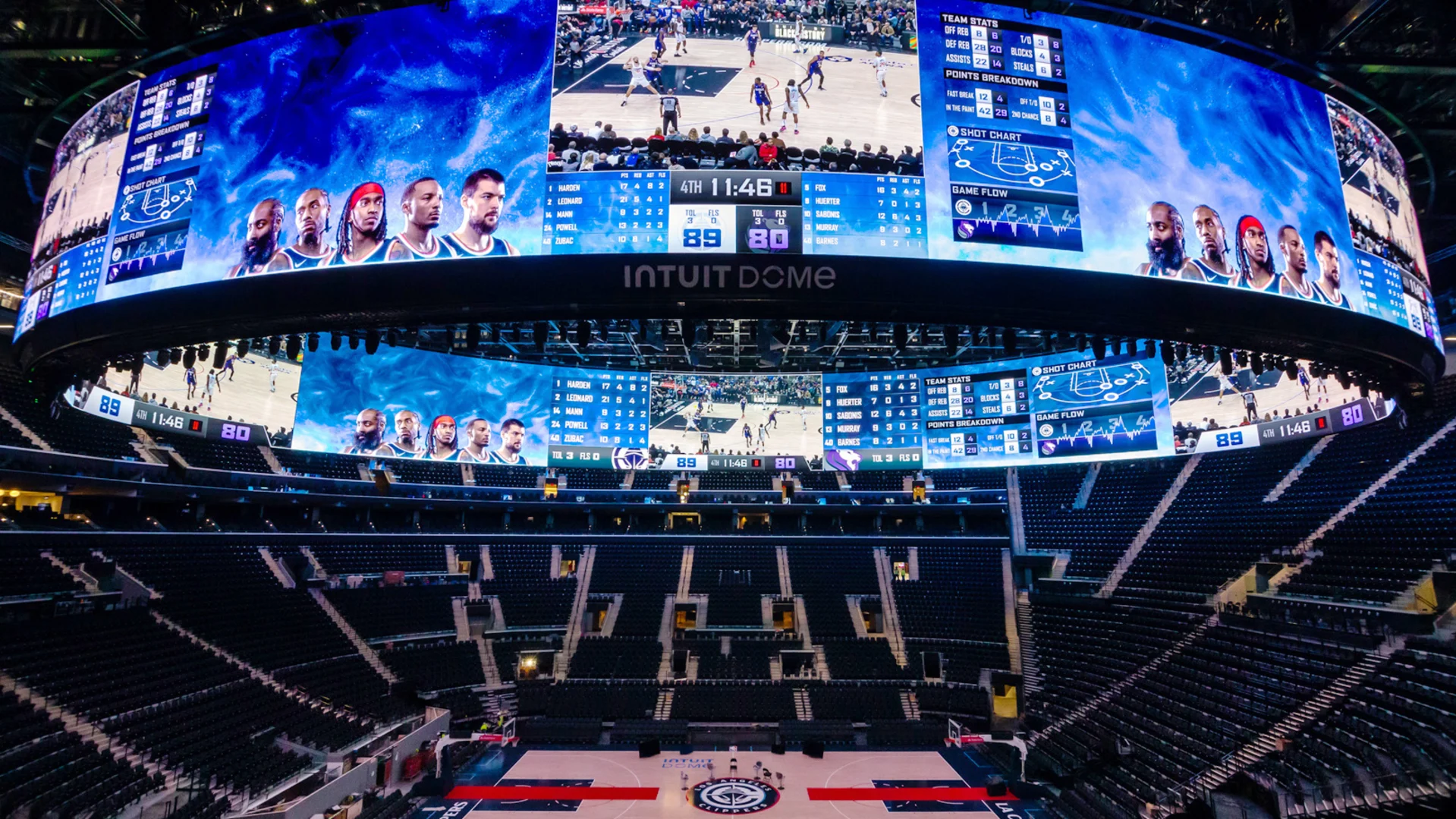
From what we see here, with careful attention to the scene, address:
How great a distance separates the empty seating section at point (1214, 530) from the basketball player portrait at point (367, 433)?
2725 centimetres

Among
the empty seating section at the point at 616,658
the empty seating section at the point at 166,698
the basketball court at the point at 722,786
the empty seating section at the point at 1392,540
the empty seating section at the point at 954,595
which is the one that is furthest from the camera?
the empty seating section at the point at 954,595

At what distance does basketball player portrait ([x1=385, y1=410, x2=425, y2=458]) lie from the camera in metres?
27.7

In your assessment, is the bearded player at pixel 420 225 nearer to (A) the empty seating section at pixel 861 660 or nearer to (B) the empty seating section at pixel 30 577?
(B) the empty seating section at pixel 30 577

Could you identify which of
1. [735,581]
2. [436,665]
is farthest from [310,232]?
[735,581]

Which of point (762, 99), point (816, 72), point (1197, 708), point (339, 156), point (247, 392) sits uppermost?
point (816, 72)

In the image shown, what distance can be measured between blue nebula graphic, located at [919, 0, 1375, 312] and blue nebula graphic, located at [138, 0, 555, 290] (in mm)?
5193

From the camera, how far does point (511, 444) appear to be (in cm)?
2864

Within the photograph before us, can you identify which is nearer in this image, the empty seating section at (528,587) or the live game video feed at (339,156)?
the live game video feed at (339,156)

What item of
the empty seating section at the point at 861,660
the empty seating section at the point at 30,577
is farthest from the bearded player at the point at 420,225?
the empty seating section at the point at 861,660

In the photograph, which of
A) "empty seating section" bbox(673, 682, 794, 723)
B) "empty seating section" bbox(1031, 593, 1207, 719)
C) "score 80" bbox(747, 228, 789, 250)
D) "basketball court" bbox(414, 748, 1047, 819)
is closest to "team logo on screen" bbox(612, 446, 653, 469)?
"empty seating section" bbox(673, 682, 794, 723)

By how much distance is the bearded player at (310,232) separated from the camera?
29.4 feet

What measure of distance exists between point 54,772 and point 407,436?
1580cm

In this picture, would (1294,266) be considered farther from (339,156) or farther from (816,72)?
(339,156)

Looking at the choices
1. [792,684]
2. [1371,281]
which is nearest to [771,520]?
[792,684]
